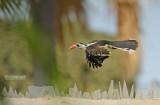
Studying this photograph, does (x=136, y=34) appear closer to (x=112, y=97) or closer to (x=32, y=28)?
(x=112, y=97)

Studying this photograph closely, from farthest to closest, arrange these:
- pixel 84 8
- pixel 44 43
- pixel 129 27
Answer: pixel 129 27 < pixel 84 8 < pixel 44 43

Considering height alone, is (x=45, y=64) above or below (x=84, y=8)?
below

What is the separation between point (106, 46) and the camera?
698 mm

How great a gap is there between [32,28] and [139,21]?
261 cm

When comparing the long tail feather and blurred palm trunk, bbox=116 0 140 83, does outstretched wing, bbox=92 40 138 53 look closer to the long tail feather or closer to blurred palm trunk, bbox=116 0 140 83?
the long tail feather

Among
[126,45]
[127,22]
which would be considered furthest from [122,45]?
[127,22]

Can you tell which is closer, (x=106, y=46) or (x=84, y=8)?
(x=106, y=46)

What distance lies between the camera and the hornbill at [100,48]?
683 millimetres

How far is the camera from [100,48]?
0.69 m

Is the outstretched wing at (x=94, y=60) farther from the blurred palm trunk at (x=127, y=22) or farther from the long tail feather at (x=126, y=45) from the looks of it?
the blurred palm trunk at (x=127, y=22)

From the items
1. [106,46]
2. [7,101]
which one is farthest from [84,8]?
[7,101]

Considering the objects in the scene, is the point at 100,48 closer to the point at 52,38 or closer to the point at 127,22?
the point at 52,38

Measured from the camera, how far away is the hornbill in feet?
2.24

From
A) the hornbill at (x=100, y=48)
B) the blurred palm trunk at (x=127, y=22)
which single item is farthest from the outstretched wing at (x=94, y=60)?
the blurred palm trunk at (x=127, y=22)
